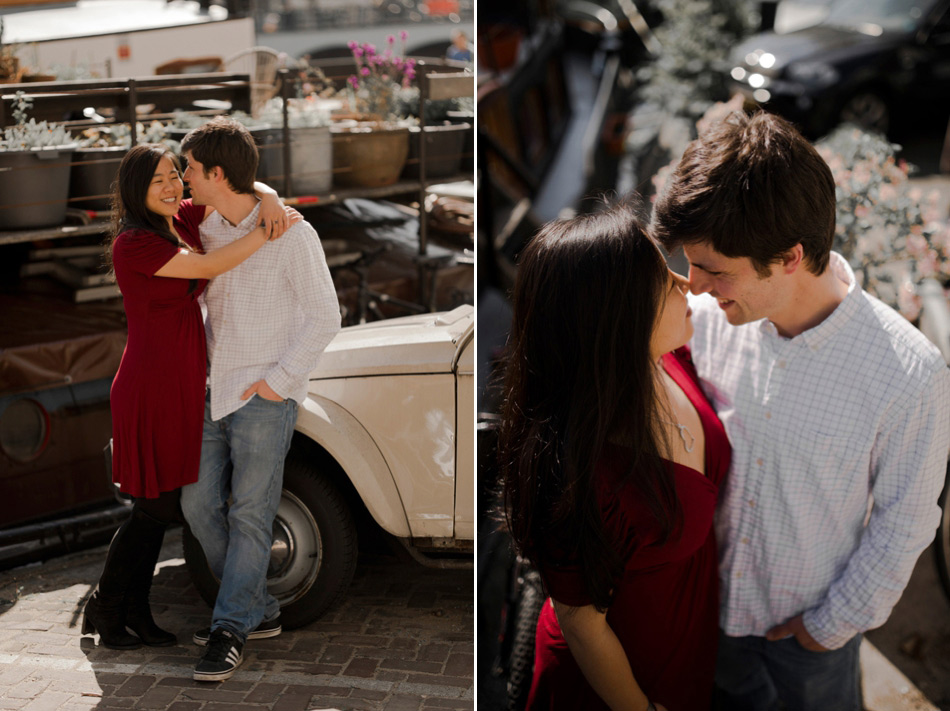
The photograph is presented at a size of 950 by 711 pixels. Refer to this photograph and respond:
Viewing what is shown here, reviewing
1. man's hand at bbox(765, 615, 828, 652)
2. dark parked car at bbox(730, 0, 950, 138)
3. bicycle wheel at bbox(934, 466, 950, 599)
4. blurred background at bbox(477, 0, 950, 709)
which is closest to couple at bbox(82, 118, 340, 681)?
blurred background at bbox(477, 0, 950, 709)

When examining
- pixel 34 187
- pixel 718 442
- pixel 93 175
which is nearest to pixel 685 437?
pixel 718 442

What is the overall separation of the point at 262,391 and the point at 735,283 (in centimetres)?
152

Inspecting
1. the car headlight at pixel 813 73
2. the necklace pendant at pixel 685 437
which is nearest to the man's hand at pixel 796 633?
the necklace pendant at pixel 685 437

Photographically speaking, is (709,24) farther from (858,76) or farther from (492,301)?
(492,301)

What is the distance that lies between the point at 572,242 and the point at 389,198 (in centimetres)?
325

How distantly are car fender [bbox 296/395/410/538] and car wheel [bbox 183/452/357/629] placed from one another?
11 centimetres

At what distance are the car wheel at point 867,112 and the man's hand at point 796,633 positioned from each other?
7.84 meters

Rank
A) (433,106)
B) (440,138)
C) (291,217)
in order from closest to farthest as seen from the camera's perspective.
Answer: (291,217) < (440,138) < (433,106)

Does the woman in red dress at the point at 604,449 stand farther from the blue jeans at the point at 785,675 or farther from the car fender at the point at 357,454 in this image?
the car fender at the point at 357,454

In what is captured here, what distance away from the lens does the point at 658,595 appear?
1.90m

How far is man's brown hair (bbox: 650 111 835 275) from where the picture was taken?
5.88ft

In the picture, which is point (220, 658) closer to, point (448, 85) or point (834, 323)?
point (834, 323)

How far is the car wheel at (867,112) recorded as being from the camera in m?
8.73

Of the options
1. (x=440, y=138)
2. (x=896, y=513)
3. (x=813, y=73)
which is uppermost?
(x=813, y=73)
